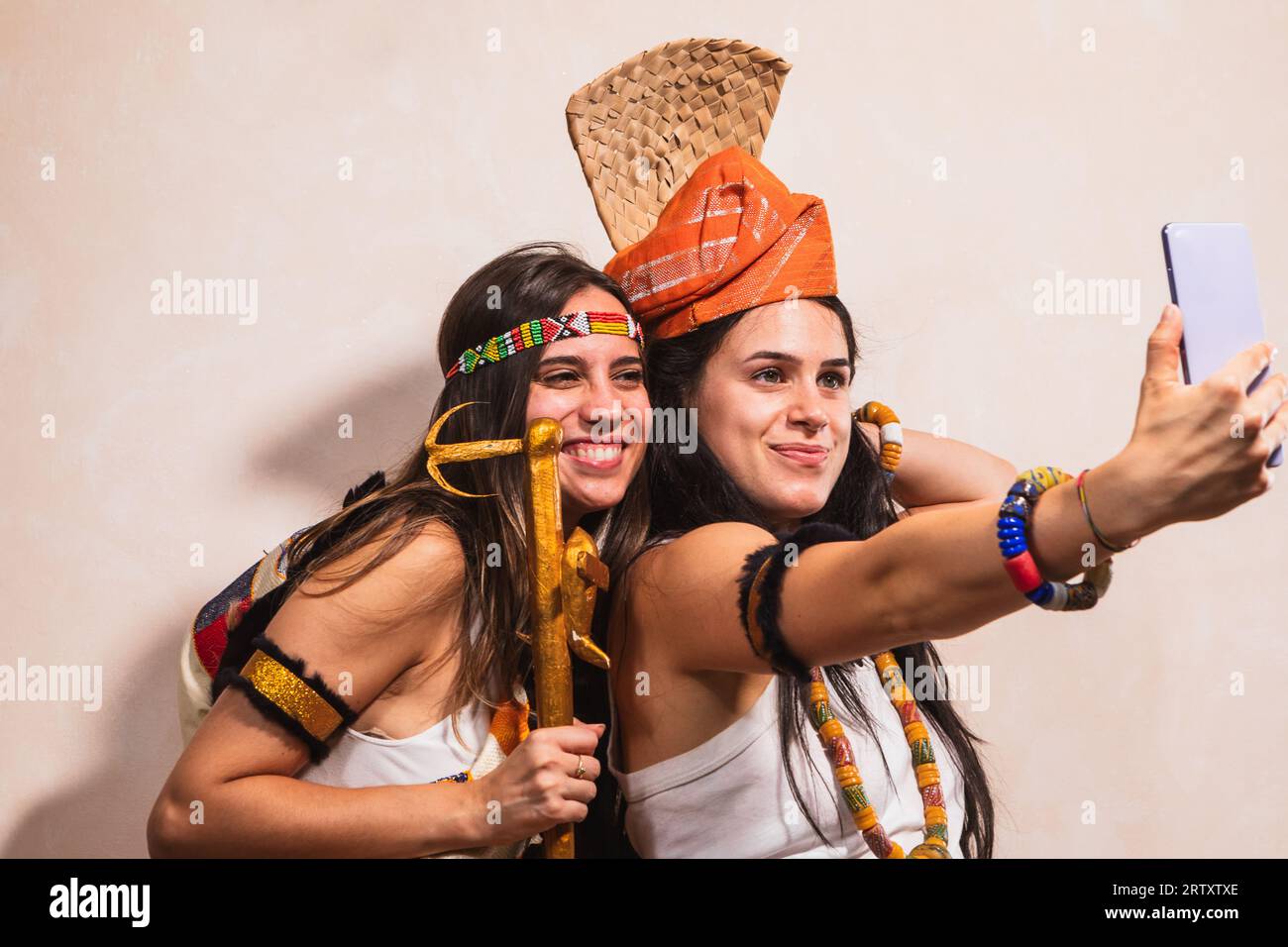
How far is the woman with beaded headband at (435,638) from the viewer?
171 centimetres

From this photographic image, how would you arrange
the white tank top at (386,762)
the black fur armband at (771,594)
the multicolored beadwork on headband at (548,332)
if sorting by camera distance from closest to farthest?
the black fur armband at (771,594) < the white tank top at (386,762) < the multicolored beadwork on headband at (548,332)

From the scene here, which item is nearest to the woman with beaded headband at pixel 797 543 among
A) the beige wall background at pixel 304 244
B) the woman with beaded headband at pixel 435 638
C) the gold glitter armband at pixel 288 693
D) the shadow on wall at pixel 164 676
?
the woman with beaded headband at pixel 435 638

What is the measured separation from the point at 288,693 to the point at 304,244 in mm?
1292

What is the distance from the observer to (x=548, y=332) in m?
1.95

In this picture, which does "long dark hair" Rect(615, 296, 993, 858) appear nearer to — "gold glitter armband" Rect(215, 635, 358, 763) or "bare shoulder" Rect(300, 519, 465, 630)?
"bare shoulder" Rect(300, 519, 465, 630)

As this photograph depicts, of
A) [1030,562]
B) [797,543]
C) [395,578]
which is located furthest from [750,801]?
[1030,562]

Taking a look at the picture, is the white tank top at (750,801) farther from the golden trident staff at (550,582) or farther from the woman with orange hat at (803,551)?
the golden trident staff at (550,582)

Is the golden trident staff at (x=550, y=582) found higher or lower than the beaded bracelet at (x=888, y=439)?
lower

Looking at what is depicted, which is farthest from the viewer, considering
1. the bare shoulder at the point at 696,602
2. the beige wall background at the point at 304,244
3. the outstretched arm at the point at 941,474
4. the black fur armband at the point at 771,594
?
the beige wall background at the point at 304,244

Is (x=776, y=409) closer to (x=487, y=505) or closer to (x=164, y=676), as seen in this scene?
(x=487, y=505)

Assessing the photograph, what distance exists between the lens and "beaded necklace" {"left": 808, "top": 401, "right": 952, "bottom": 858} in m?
1.79

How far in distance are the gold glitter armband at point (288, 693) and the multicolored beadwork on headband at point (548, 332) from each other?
518mm

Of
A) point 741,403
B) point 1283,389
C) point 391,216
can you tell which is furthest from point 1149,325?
point 1283,389

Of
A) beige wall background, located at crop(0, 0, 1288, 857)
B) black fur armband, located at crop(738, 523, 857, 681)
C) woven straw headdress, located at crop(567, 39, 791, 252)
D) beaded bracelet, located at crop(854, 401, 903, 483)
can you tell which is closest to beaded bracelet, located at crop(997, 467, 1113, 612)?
black fur armband, located at crop(738, 523, 857, 681)
